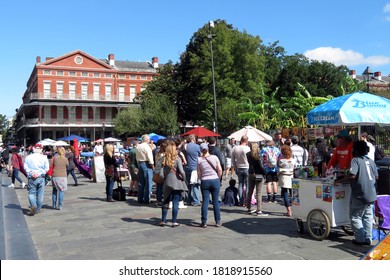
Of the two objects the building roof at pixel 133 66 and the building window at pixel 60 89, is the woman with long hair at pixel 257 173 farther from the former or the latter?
the building roof at pixel 133 66

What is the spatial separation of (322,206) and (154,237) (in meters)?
2.96

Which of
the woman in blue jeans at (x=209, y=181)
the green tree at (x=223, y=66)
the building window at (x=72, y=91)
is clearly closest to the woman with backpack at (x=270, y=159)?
the woman in blue jeans at (x=209, y=181)

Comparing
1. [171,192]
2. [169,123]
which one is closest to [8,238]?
[171,192]

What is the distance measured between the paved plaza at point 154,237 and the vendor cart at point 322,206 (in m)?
0.25

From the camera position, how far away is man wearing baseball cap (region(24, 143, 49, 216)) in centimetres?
878

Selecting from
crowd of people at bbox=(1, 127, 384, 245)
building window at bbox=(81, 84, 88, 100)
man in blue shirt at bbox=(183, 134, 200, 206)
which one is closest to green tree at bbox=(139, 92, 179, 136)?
building window at bbox=(81, 84, 88, 100)

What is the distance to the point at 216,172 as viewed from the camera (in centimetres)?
724

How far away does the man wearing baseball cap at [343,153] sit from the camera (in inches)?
247

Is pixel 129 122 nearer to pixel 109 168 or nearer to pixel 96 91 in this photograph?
pixel 96 91

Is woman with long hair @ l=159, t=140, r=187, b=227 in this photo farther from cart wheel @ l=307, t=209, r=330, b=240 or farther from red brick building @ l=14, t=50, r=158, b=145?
red brick building @ l=14, t=50, r=158, b=145

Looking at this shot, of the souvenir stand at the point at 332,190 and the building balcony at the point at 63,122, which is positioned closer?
the souvenir stand at the point at 332,190

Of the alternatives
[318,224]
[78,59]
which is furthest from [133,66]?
[318,224]

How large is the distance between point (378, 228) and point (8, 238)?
6543 millimetres
